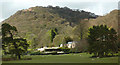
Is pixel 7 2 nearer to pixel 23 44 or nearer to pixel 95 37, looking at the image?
pixel 23 44

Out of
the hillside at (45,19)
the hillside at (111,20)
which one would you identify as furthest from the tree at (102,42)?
the hillside at (45,19)

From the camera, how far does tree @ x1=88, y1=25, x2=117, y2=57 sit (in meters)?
17.2

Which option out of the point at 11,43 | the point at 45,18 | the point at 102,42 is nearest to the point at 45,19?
the point at 45,18

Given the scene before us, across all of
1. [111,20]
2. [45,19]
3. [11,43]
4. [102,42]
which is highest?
[45,19]

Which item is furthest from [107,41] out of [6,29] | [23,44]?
[6,29]

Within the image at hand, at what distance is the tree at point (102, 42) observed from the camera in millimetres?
17172

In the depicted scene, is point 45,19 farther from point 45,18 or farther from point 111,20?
point 111,20

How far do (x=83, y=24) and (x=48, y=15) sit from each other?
73235 millimetres

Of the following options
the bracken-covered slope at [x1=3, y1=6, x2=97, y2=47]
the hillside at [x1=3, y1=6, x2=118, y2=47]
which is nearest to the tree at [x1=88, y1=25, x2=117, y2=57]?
the hillside at [x1=3, y1=6, x2=118, y2=47]

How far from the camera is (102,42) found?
17250mm

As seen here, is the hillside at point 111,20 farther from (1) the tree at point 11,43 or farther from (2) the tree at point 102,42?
(1) the tree at point 11,43

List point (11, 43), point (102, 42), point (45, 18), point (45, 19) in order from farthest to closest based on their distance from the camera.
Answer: point (45, 18)
point (45, 19)
point (11, 43)
point (102, 42)

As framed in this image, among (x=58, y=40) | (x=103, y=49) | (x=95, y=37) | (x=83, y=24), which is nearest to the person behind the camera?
(x=103, y=49)

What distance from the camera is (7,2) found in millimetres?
15617
